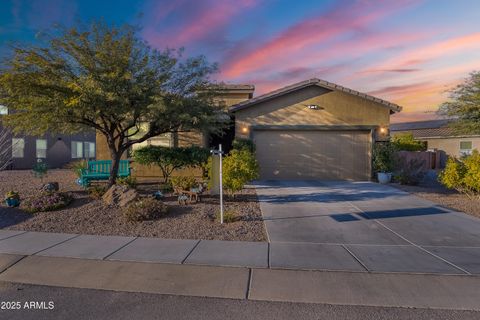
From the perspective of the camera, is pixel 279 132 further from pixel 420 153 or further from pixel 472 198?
pixel 420 153

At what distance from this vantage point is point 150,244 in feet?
18.1

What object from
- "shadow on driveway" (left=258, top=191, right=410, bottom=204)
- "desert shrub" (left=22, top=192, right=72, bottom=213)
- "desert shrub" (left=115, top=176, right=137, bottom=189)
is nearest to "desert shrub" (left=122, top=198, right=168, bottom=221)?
"desert shrub" (left=22, top=192, right=72, bottom=213)

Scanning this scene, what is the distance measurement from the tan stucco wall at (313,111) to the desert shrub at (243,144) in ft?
3.02

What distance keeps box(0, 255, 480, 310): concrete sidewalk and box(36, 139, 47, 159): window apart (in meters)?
21.3

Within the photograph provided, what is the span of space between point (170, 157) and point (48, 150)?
54.0ft

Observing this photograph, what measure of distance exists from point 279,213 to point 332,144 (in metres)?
7.80

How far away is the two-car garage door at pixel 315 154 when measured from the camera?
14391 mm

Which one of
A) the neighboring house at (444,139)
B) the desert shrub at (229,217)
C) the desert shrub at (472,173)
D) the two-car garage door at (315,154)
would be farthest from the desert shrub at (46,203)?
the neighboring house at (444,139)

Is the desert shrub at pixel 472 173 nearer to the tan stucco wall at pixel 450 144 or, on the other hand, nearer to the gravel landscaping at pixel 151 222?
the gravel landscaping at pixel 151 222

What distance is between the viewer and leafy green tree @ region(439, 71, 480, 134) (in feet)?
39.7

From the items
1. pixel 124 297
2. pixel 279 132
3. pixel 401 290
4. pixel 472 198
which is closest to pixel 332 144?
pixel 279 132

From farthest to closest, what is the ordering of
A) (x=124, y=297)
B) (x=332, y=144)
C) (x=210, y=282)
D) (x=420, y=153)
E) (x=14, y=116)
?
(x=420, y=153) → (x=332, y=144) → (x=14, y=116) → (x=210, y=282) → (x=124, y=297)

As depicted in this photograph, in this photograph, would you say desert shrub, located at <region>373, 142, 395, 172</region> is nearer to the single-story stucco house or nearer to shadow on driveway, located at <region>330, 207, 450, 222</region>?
the single-story stucco house

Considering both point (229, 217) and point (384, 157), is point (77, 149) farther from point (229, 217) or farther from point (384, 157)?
point (384, 157)
